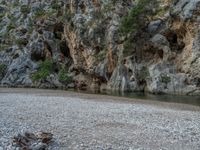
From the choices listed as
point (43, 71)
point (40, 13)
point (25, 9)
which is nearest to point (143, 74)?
point (43, 71)

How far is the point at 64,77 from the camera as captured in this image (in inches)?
3036

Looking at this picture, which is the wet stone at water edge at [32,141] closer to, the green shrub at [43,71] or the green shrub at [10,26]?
the green shrub at [43,71]

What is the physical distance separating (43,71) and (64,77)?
5.12 meters

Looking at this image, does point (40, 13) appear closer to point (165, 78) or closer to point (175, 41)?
point (175, 41)

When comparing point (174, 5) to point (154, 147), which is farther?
point (174, 5)

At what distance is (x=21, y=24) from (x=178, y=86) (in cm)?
5813

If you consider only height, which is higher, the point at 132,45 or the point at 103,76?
the point at 132,45

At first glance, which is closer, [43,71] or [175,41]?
[175,41]

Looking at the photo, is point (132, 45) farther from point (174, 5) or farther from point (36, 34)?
point (36, 34)

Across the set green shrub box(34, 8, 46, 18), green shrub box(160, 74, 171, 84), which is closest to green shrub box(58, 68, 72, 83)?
green shrub box(34, 8, 46, 18)

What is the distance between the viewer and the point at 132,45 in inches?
2402

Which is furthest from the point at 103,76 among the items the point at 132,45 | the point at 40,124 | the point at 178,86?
the point at 40,124

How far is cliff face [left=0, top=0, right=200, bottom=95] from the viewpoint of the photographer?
53.0 meters

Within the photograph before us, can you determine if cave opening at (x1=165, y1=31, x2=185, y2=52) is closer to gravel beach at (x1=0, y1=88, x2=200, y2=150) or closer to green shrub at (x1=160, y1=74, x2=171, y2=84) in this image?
green shrub at (x1=160, y1=74, x2=171, y2=84)
